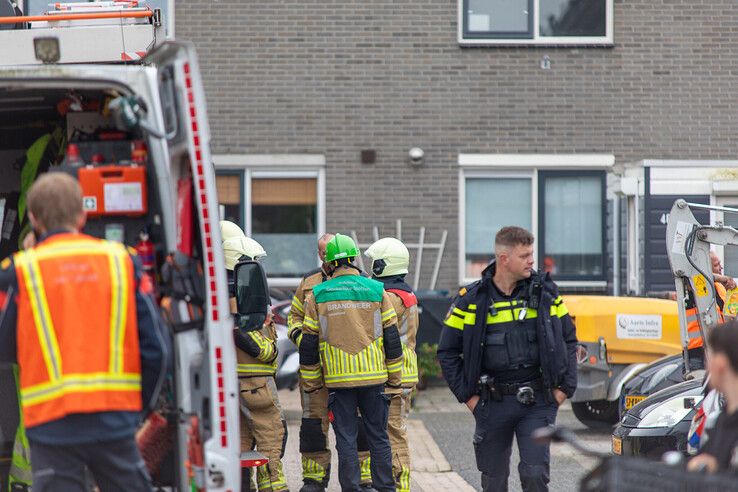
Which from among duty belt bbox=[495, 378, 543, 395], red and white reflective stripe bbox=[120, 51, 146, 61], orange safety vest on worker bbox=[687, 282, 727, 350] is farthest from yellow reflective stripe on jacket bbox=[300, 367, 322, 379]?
orange safety vest on worker bbox=[687, 282, 727, 350]

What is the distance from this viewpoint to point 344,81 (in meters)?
18.0

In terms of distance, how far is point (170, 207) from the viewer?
5.50 meters

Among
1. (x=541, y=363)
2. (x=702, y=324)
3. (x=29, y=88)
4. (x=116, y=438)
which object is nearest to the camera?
(x=116, y=438)

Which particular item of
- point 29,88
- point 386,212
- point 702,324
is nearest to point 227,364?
point 29,88

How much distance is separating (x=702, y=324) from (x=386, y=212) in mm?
9153

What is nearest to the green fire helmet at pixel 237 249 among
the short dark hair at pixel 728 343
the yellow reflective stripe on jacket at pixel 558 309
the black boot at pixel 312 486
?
the black boot at pixel 312 486

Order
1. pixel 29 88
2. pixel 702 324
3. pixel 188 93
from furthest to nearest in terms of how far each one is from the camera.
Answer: pixel 702 324 → pixel 29 88 → pixel 188 93

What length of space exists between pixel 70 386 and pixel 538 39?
46.4 ft

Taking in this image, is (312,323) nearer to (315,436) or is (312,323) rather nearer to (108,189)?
(315,436)

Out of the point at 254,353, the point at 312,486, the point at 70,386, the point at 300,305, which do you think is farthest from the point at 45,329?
Result: the point at 300,305

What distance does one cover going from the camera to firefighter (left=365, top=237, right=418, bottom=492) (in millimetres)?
→ 9180

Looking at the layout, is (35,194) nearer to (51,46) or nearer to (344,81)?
(51,46)

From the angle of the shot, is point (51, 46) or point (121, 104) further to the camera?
point (51, 46)

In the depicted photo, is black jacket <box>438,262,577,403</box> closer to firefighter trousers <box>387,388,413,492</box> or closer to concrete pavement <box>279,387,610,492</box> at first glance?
firefighter trousers <box>387,388,413,492</box>
